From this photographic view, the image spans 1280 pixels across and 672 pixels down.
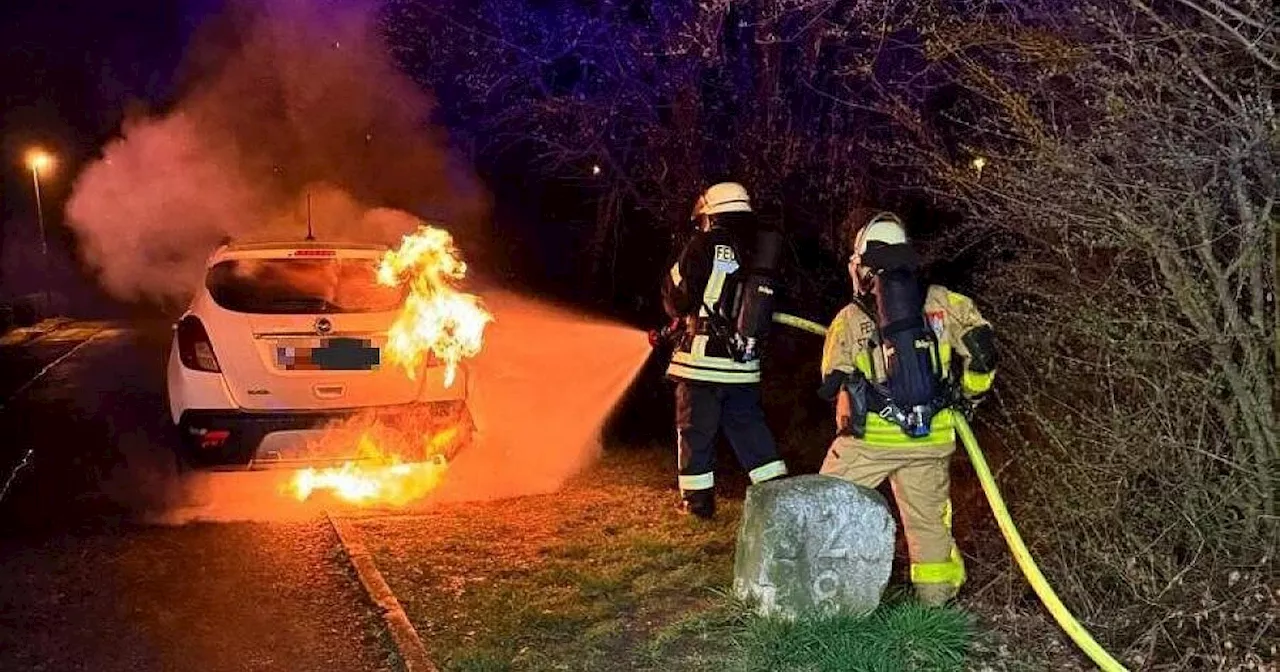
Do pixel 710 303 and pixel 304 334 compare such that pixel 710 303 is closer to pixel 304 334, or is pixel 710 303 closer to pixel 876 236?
pixel 876 236

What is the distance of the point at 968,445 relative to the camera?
455 cm

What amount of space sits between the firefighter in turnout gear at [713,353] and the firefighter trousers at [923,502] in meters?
1.31

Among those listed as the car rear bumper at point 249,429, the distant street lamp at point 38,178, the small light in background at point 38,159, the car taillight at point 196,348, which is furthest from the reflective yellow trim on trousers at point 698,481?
the small light in background at point 38,159

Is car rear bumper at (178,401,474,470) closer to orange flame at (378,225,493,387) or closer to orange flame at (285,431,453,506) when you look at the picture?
orange flame at (285,431,453,506)

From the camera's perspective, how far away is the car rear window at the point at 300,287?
6.70 metres

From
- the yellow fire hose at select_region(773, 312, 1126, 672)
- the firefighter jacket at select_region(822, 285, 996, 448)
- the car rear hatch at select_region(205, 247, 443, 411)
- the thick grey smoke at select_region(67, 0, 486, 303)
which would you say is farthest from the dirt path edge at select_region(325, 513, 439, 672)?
the thick grey smoke at select_region(67, 0, 486, 303)

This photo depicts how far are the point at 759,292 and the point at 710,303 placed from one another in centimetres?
28

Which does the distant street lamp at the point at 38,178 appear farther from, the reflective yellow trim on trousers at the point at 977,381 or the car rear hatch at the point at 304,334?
the reflective yellow trim on trousers at the point at 977,381

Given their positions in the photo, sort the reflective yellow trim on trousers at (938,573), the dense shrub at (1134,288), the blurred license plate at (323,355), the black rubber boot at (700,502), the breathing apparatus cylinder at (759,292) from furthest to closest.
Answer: the blurred license plate at (323,355), the black rubber boot at (700,502), the breathing apparatus cylinder at (759,292), the reflective yellow trim on trousers at (938,573), the dense shrub at (1134,288)

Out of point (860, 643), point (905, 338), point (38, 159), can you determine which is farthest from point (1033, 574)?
point (38, 159)

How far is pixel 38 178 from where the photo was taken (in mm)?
28719

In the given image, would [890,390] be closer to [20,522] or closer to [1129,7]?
[1129,7]

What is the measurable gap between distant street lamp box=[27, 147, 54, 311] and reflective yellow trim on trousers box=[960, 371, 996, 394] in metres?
24.3

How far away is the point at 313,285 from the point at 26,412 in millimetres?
5609
